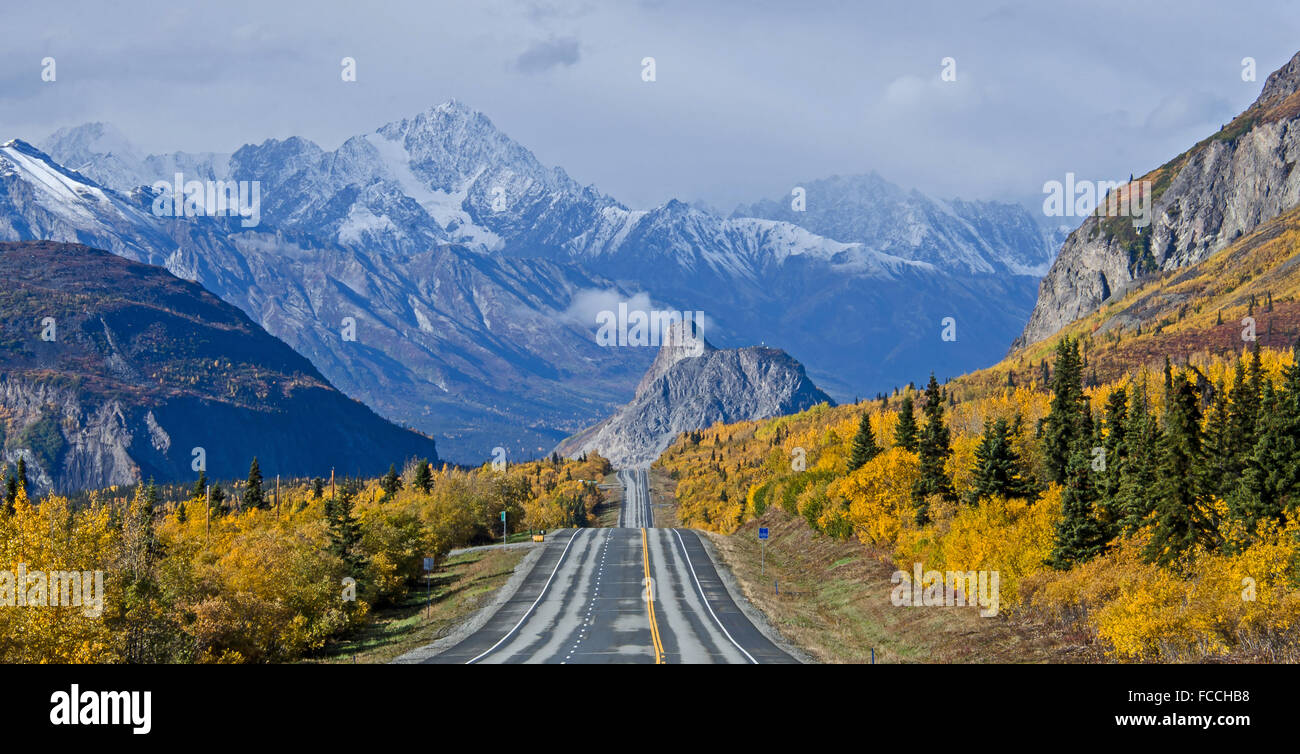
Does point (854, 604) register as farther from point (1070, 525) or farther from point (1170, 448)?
point (1170, 448)

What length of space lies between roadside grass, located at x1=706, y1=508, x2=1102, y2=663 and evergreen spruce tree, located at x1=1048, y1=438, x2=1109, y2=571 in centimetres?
604

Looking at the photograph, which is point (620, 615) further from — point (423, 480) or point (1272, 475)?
point (423, 480)

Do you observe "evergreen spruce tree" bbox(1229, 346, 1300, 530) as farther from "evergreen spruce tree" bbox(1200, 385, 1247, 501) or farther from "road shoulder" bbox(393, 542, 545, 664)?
"road shoulder" bbox(393, 542, 545, 664)

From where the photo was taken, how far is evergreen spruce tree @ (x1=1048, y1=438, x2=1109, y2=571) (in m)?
71.5

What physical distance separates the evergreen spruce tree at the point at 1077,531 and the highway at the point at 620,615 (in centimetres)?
2094

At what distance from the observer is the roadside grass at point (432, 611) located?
242 ft

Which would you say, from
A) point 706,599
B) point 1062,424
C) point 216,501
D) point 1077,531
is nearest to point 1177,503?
point 1077,531

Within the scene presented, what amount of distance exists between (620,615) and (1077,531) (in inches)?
1243

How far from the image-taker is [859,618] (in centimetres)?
8406

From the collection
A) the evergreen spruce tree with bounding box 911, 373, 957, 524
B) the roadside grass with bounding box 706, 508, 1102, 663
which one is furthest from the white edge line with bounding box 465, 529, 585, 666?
the evergreen spruce tree with bounding box 911, 373, 957, 524

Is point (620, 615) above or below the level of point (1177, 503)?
below
